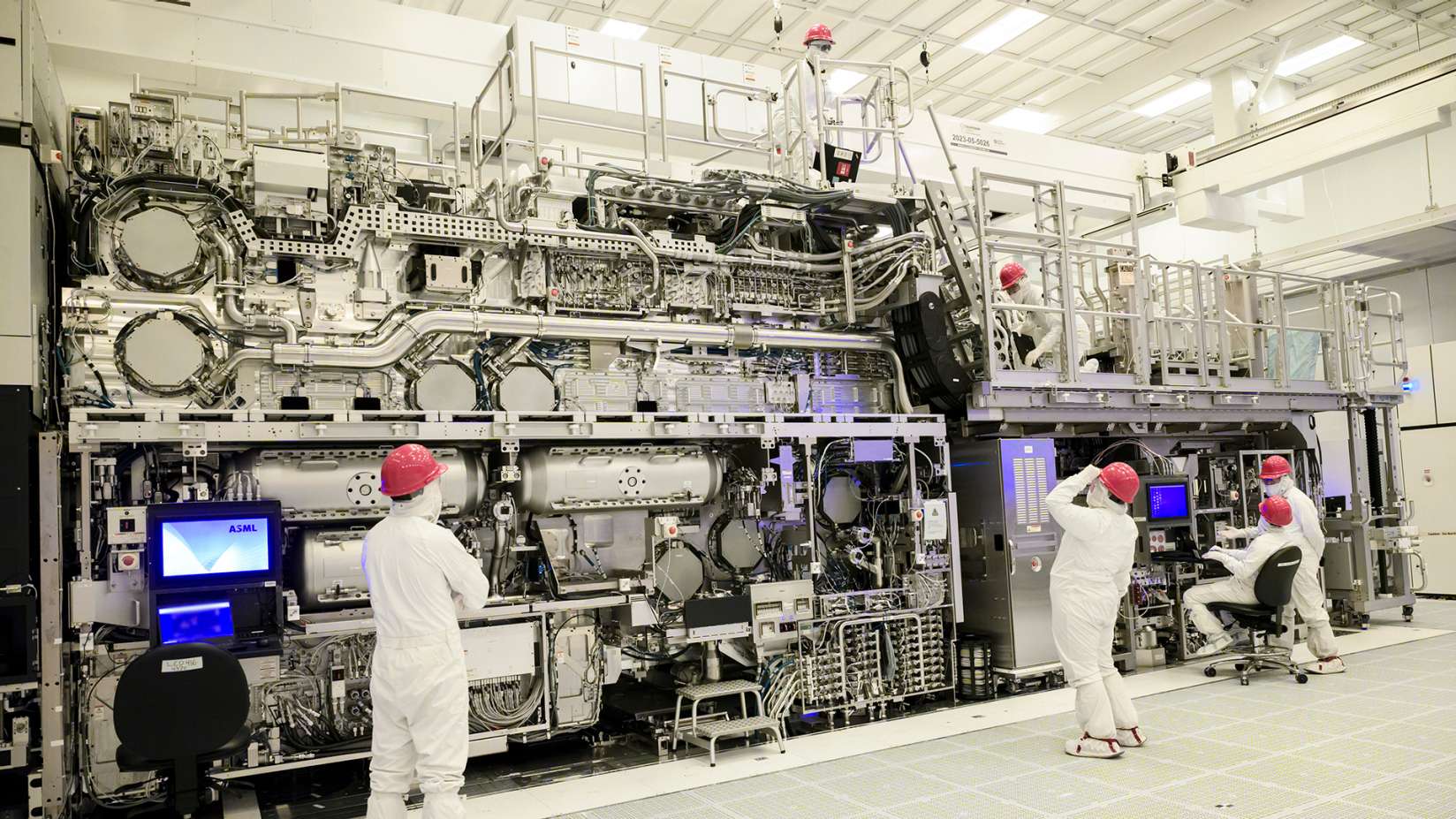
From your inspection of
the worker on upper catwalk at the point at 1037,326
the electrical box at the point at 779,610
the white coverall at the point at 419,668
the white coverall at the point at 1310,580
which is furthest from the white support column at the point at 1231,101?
the white coverall at the point at 419,668

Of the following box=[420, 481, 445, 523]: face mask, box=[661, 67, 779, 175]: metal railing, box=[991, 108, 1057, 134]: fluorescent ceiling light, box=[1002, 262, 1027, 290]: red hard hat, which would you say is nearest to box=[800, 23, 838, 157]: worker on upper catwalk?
box=[661, 67, 779, 175]: metal railing

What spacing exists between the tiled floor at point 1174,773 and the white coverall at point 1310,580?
31.6 inches

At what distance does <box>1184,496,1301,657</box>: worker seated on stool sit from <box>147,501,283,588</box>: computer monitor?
6696mm

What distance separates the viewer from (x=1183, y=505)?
28.2 feet

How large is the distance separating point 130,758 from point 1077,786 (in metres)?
4.57

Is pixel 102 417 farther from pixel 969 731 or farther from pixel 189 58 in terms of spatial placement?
pixel 969 731

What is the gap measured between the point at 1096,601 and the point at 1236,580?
2535 millimetres

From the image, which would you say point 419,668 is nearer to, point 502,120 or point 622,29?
point 502,120

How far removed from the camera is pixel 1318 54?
12.0 m

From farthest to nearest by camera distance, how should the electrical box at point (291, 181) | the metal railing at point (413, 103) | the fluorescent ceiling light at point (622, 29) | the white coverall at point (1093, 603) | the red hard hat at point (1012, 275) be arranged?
the fluorescent ceiling light at point (622, 29)
the red hard hat at point (1012, 275)
the metal railing at point (413, 103)
the electrical box at point (291, 181)
the white coverall at point (1093, 603)

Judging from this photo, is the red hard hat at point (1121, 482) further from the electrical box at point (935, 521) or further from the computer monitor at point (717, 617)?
the computer monitor at point (717, 617)

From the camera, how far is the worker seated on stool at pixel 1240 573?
7566mm

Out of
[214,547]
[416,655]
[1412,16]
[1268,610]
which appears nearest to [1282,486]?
[1268,610]

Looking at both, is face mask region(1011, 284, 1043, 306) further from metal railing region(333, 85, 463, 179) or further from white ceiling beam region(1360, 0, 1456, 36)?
white ceiling beam region(1360, 0, 1456, 36)
